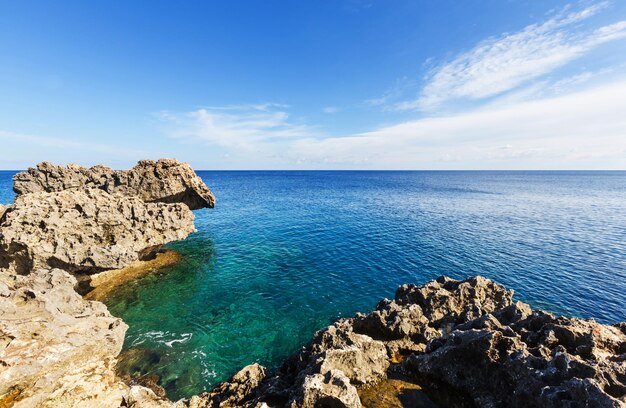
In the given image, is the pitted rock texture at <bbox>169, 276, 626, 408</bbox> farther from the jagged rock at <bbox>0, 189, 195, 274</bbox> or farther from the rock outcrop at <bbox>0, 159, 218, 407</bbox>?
the jagged rock at <bbox>0, 189, 195, 274</bbox>

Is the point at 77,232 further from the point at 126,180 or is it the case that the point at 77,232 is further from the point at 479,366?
the point at 479,366

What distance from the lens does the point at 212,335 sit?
2088 cm

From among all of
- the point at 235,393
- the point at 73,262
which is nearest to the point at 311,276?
the point at 235,393

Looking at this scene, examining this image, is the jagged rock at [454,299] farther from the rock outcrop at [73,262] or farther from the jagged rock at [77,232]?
the jagged rock at [77,232]

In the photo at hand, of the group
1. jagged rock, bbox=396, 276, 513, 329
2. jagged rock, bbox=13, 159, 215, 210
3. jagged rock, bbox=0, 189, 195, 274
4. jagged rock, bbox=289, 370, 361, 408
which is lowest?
jagged rock, bbox=396, 276, 513, 329

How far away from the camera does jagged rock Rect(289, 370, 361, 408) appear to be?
32.6 ft

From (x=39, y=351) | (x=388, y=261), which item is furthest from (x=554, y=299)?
(x=39, y=351)

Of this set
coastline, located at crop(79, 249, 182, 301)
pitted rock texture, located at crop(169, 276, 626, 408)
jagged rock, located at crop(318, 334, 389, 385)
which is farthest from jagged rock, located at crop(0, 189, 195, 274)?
jagged rock, located at crop(318, 334, 389, 385)

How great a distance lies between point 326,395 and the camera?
397 inches

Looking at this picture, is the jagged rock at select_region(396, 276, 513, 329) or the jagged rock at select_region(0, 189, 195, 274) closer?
the jagged rock at select_region(396, 276, 513, 329)

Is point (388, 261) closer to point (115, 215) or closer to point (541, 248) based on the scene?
point (541, 248)

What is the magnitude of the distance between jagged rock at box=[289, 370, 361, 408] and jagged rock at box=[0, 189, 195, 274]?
2545 centimetres

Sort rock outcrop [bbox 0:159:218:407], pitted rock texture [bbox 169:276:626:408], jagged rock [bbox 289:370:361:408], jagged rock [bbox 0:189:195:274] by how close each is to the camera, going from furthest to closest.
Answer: jagged rock [bbox 0:189:195:274] → rock outcrop [bbox 0:159:218:407] → jagged rock [bbox 289:370:361:408] → pitted rock texture [bbox 169:276:626:408]

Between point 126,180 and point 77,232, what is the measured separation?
14344mm
